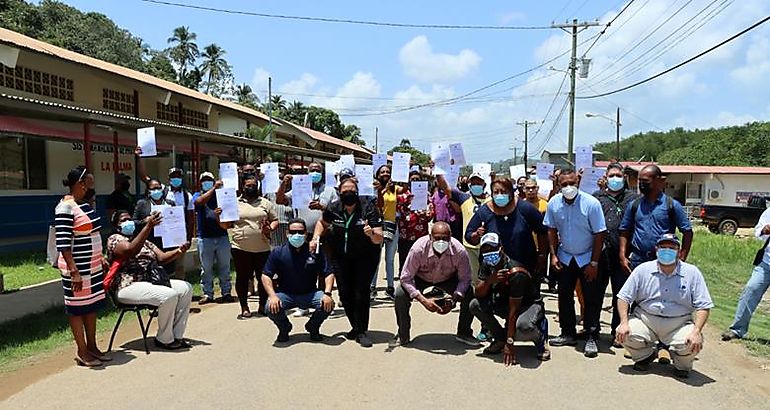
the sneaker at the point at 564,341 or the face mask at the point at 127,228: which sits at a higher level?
the face mask at the point at 127,228

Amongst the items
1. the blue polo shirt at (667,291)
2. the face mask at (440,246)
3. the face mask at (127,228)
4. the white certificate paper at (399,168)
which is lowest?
the blue polo shirt at (667,291)

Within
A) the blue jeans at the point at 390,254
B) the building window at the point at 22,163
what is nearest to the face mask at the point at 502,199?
the blue jeans at the point at 390,254

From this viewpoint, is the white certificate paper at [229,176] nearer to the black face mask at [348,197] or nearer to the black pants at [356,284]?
the black face mask at [348,197]

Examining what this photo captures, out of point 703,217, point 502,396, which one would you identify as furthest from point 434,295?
point 703,217

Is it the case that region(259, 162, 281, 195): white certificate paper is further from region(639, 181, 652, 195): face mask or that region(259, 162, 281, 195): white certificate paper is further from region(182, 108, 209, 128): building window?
region(182, 108, 209, 128): building window

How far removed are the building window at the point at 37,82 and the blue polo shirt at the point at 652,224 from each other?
13.7 meters

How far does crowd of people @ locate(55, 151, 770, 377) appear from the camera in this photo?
559 centimetres

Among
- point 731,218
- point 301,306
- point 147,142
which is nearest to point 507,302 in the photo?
point 301,306

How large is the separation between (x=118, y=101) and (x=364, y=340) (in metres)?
15.5

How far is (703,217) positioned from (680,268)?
21.8 meters

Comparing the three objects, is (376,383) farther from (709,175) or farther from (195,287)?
(709,175)

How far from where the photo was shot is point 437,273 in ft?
21.0

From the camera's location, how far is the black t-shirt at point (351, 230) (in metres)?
6.67

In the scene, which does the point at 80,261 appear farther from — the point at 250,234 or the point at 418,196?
the point at 418,196
